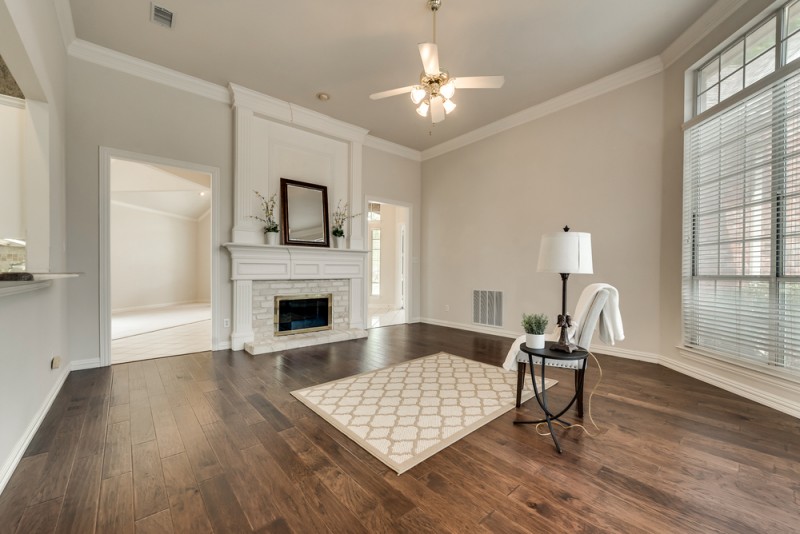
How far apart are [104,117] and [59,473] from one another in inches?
139

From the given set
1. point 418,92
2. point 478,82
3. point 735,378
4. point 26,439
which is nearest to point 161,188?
point 26,439

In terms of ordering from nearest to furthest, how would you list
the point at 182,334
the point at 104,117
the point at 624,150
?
the point at 104,117 < the point at 624,150 < the point at 182,334

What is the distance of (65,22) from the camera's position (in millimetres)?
3012

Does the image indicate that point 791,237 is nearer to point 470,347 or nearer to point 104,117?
point 470,347

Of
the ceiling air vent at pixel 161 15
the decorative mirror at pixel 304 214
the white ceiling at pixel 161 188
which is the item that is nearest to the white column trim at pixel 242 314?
the decorative mirror at pixel 304 214

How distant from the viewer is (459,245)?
19.3 feet

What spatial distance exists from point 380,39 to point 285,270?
302 centimetres

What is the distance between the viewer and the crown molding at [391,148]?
580 centimetres

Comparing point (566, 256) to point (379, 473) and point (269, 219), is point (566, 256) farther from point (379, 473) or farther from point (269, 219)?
point (269, 219)

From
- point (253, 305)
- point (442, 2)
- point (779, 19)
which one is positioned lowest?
point (253, 305)

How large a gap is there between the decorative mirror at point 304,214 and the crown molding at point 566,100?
262 cm

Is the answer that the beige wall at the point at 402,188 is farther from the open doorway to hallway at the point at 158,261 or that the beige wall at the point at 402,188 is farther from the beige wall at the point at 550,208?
the open doorway to hallway at the point at 158,261

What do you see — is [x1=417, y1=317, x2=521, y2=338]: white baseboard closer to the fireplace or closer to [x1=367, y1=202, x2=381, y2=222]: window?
the fireplace

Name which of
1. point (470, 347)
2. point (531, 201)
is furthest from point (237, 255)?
point (531, 201)
